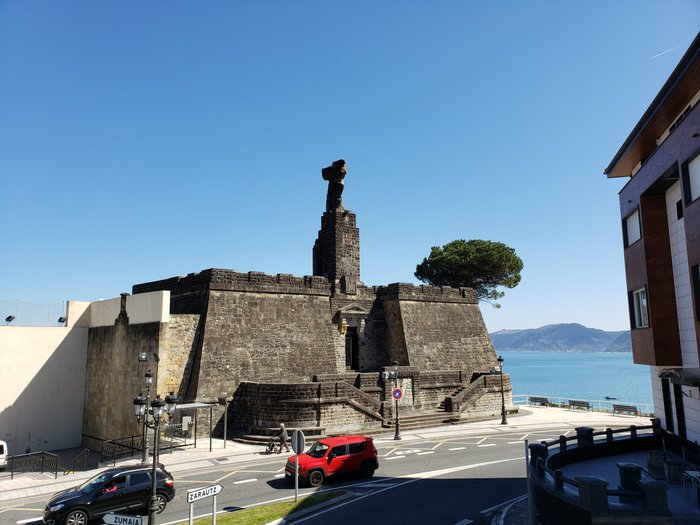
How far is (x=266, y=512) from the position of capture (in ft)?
43.3

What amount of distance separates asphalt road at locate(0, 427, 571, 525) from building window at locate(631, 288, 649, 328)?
671 cm

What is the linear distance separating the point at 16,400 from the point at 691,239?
3423cm

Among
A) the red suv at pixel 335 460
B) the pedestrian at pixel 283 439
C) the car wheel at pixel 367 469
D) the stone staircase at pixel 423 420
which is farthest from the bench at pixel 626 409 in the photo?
the car wheel at pixel 367 469

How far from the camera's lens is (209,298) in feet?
90.6

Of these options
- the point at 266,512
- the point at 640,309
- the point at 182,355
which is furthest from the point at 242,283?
the point at 640,309

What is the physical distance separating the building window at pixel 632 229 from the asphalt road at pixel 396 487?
30.3 feet

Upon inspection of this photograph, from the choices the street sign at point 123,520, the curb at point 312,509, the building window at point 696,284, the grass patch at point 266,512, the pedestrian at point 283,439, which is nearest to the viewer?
the street sign at point 123,520

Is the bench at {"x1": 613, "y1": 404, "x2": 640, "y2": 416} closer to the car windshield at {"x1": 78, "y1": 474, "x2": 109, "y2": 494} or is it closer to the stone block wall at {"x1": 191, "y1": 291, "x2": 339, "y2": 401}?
the stone block wall at {"x1": 191, "y1": 291, "x2": 339, "y2": 401}

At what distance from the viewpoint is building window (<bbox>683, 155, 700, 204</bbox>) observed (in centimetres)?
1283

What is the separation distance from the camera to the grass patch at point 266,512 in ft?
40.9

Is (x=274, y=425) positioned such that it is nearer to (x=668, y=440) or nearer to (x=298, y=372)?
(x=298, y=372)

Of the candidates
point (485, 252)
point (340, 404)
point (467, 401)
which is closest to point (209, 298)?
point (340, 404)

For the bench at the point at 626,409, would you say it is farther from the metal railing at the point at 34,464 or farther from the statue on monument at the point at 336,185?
the metal railing at the point at 34,464

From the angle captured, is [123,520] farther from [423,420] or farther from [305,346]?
[423,420]
